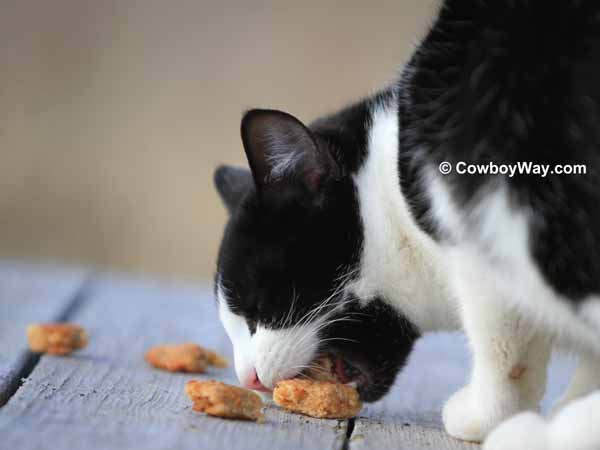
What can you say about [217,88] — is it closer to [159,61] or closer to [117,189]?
[159,61]

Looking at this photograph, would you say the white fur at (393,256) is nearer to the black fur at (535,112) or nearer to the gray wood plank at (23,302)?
the black fur at (535,112)

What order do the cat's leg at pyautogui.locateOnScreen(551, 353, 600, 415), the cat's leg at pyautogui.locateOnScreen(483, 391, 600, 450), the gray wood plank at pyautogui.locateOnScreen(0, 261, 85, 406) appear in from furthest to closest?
the gray wood plank at pyautogui.locateOnScreen(0, 261, 85, 406)
the cat's leg at pyautogui.locateOnScreen(551, 353, 600, 415)
the cat's leg at pyautogui.locateOnScreen(483, 391, 600, 450)

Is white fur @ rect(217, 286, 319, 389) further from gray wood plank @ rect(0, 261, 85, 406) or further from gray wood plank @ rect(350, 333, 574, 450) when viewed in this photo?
gray wood plank @ rect(0, 261, 85, 406)

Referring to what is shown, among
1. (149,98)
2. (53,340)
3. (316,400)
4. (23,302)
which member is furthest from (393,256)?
(149,98)

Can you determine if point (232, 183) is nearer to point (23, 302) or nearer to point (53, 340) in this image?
point (53, 340)

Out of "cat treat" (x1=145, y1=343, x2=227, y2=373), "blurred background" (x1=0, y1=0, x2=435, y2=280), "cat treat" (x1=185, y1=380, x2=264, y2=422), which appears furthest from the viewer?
"blurred background" (x1=0, y1=0, x2=435, y2=280)

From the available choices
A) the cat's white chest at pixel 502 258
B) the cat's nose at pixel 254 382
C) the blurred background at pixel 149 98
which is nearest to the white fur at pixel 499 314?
the cat's white chest at pixel 502 258

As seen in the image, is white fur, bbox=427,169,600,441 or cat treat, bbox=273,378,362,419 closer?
white fur, bbox=427,169,600,441

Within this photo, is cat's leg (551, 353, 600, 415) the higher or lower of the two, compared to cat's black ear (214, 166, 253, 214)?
lower

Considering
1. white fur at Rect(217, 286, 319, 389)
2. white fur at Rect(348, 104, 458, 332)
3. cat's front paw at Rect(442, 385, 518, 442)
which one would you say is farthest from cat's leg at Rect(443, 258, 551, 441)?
white fur at Rect(217, 286, 319, 389)

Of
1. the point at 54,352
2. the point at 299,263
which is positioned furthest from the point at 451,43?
the point at 54,352
